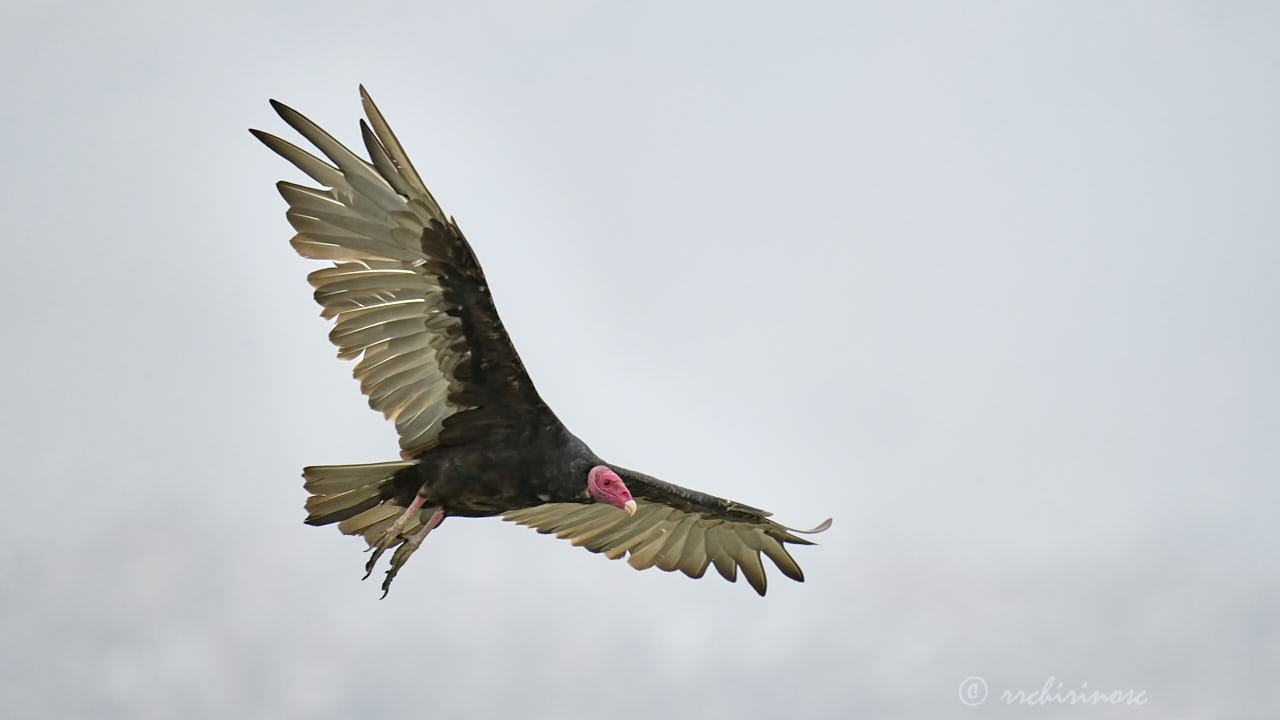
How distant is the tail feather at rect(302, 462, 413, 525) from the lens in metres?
9.01

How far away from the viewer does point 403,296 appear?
8727 millimetres

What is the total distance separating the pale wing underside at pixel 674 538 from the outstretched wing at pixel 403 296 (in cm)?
195

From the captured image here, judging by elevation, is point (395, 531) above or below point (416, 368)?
below

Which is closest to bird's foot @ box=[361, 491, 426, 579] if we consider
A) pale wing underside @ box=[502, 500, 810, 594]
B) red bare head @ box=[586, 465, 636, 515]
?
red bare head @ box=[586, 465, 636, 515]

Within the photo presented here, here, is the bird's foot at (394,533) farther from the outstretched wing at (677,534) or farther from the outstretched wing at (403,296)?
the outstretched wing at (677,534)

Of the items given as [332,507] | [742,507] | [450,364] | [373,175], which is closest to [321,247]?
[373,175]

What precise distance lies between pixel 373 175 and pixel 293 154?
505 millimetres

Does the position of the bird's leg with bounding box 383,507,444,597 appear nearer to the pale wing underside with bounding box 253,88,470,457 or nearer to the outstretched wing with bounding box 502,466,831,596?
the pale wing underside with bounding box 253,88,470,457

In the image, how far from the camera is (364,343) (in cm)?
880

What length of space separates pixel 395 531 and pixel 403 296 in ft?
5.06

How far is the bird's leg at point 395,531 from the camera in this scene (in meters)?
8.42

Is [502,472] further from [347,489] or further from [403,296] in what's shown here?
[403,296]

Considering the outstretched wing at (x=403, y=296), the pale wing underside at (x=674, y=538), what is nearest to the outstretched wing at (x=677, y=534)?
the pale wing underside at (x=674, y=538)

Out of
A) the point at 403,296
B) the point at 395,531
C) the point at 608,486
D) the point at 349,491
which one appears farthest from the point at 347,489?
the point at 608,486
